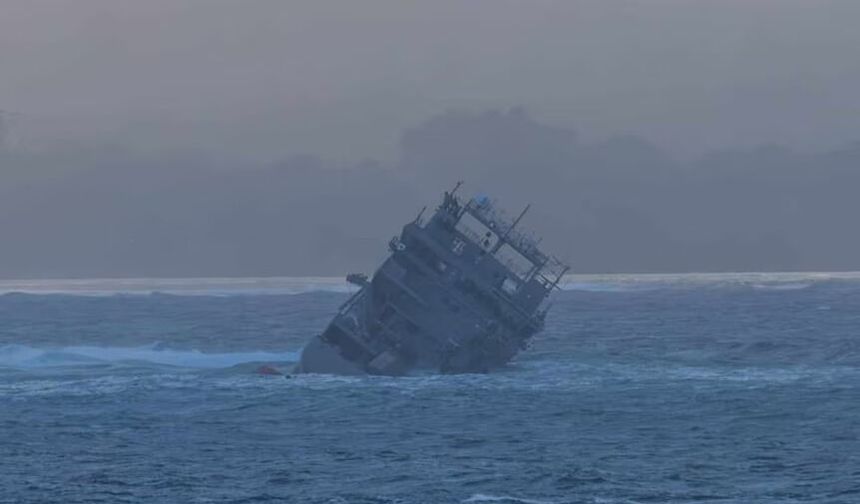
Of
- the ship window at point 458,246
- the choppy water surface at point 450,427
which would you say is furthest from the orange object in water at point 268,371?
the ship window at point 458,246

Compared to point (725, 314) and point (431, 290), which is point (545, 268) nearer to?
point (431, 290)

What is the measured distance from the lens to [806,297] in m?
191

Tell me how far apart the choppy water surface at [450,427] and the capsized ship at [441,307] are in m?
1.91

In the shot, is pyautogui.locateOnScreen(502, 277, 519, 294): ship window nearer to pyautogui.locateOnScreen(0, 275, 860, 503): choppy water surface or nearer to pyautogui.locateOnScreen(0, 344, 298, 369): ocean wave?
pyautogui.locateOnScreen(0, 275, 860, 503): choppy water surface

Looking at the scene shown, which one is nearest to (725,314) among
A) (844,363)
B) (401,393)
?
(844,363)

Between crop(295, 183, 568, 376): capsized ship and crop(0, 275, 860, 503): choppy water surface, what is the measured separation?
191 centimetres

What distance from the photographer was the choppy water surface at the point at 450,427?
4506cm

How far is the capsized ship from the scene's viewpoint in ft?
241

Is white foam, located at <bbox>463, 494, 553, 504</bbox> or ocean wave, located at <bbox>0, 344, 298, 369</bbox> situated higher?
ocean wave, located at <bbox>0, 344, 298, 369</bbox>

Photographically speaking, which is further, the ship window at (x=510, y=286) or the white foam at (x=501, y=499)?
the ship window at (x=510, y=286)

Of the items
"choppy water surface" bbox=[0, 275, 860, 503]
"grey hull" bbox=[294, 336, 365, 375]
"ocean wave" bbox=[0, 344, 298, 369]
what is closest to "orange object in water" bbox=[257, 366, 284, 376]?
"choppy water surface" bbox=[0, 275, 860, 503]

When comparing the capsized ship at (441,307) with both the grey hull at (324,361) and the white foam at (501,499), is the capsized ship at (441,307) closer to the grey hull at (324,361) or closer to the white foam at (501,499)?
the grey hull at (324,361)

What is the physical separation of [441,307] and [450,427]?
1634 cm

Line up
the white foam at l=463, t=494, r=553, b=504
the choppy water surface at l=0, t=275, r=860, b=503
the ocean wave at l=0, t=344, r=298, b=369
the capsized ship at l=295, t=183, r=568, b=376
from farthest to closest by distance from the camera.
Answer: the ocean wave at l=0, t=344, r=298, b=369, the capsized ship at l=295, t=183, r=568, b=376, the choppy water surface at l=0, t=275, r=860, b=503, the white foam at l=463, t=494, r=553, b=504
